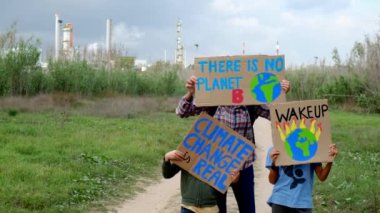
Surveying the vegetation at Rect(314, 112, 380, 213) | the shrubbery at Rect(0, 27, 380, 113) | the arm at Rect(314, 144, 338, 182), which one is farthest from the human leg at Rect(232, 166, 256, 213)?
the shrubbery at Rect(0, 27, 380, 113)

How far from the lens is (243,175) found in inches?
183

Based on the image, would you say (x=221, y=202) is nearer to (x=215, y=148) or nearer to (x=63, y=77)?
(x=215, y=148)

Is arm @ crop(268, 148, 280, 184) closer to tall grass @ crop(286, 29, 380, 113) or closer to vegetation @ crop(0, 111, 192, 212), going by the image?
vegetation @ crop(0, 111, 192, 212)

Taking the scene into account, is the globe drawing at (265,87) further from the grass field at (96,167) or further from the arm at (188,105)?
the grass field at (96,167)

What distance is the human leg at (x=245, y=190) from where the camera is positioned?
466cm

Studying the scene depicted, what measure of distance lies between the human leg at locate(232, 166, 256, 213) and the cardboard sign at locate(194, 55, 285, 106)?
24.5 inches

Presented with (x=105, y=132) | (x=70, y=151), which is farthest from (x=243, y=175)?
(x=105, y=132)

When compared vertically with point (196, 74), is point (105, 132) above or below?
below

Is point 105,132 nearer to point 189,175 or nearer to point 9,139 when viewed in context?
point 9,139

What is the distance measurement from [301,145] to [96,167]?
665 cm

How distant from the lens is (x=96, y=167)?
34.7 feet

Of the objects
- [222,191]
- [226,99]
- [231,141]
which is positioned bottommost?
[222,191]

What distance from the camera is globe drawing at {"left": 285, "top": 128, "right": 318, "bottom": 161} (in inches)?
180

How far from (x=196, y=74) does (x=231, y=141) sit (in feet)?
2.24
